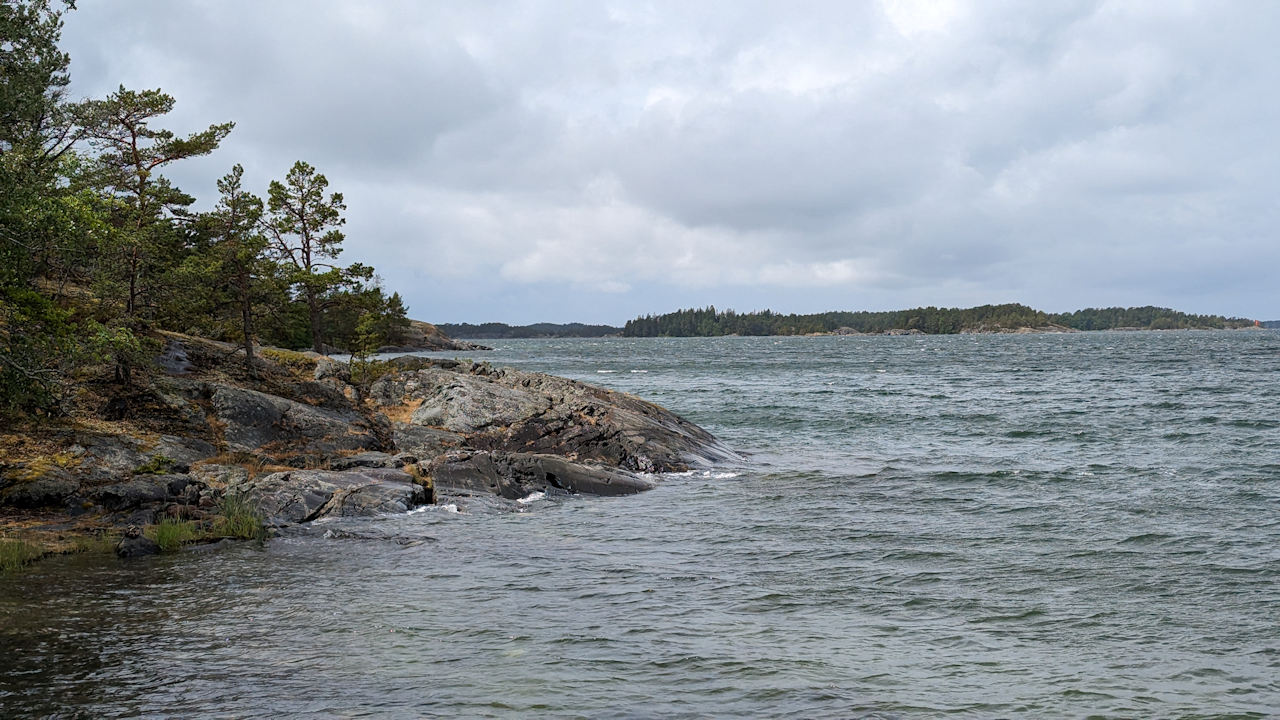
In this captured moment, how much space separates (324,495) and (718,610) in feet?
37.1

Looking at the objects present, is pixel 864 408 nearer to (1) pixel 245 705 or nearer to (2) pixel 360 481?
(2) pixel 360 481

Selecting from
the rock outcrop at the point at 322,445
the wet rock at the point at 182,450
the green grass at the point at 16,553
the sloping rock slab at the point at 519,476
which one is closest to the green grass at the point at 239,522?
the rock outcrop at the point at 322,445

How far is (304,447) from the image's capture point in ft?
81.7

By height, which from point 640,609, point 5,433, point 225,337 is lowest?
point 640,609

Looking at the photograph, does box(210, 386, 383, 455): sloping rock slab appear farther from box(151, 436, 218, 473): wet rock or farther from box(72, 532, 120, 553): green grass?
box(72, 532, 120, 553): green grass

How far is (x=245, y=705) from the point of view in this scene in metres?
8.57

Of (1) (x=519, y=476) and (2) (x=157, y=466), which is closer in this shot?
(2) (x=157, y=466)

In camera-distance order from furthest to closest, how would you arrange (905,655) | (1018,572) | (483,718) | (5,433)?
(5,433)
(1018,572)
(905,655)
(483,718)

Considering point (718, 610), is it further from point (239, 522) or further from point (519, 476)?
point (519, 476)

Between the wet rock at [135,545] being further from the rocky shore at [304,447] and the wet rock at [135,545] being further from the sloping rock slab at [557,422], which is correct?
the sloping rock slab at [557,422]

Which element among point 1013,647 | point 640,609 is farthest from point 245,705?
point 1013,647

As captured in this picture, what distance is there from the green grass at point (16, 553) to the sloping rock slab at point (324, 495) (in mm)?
4056

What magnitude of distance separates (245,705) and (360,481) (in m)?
12.6

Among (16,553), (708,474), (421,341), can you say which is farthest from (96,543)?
(421,341)
